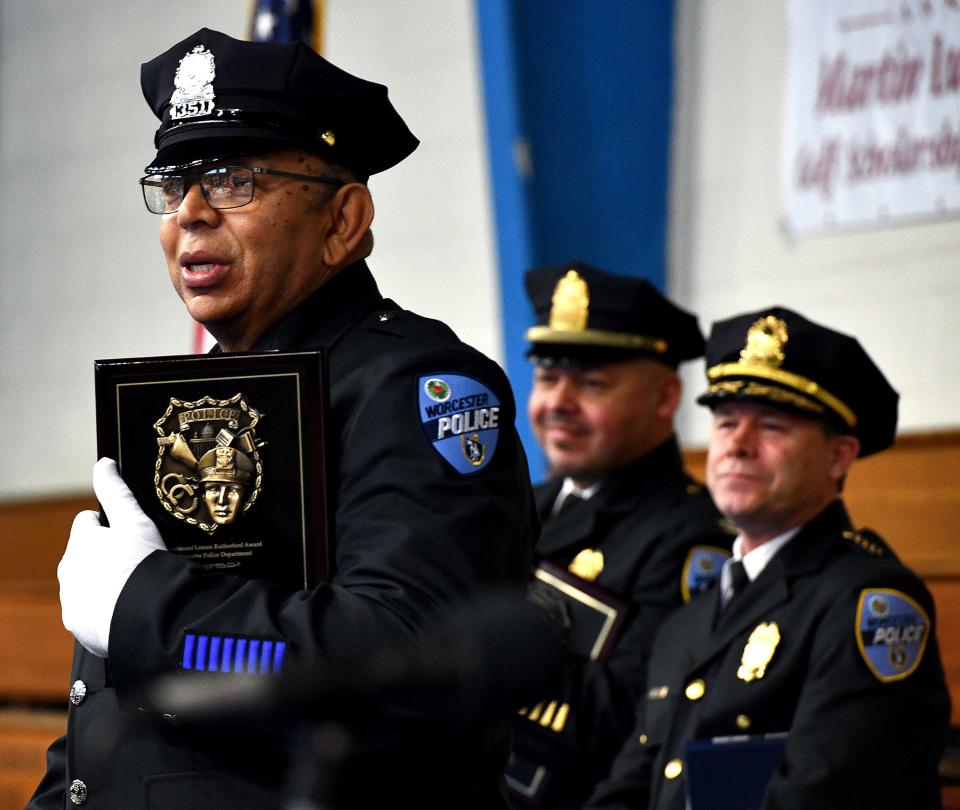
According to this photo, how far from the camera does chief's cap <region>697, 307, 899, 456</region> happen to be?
276cm

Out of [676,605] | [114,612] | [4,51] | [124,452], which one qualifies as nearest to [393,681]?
[114,612]

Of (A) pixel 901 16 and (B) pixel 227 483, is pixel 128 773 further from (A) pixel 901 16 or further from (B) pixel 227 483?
(A) pixel 901 16

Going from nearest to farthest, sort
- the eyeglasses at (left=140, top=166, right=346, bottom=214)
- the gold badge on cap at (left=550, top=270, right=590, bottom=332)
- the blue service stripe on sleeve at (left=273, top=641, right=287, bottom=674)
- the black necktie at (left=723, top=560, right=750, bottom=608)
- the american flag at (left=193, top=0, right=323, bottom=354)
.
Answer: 1. the blue service stripe on sleeve at (left=273, top=641, right=287, bottom=674)
2. the eyeglasses at (left=140, top=166, right=346, bottom=214)
3. the black necktie at (left=723, top=560, right=750, bottom=608)
4. the gold badge on cap at (left=550, top=270, right=590, bottom=332)
5. the american flag at (left=193, top=0, right=323, bottom=354)

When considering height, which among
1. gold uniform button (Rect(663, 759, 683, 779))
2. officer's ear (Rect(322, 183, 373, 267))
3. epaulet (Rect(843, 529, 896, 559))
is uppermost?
officer's ear (Rect(322, 183, 373, 267))

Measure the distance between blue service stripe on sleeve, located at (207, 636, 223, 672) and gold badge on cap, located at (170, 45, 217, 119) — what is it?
49cm

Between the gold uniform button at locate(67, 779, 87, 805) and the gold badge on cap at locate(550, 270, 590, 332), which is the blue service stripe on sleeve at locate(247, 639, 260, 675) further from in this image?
the gold badge on cap at locate(550, 270, 590, 332)

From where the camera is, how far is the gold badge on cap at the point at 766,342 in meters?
2.78

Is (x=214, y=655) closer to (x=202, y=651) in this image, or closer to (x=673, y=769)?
(x=202, y=651)

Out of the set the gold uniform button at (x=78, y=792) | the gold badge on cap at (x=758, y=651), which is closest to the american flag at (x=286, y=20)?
the gold badge on cap at (x=758, y=651)

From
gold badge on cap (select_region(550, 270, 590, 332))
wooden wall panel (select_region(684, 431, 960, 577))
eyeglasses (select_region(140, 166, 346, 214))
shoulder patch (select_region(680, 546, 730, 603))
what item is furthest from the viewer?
wooden wall panel (select_region(684, 431, 960, 577))

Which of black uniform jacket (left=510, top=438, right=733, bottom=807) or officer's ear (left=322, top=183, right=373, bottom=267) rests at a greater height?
officer's ear (left=322, top=183, right=373, bottom=267)

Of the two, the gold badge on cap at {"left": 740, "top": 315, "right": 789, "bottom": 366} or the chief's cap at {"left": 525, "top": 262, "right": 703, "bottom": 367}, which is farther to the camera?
the chief's cap at {"left": 525, "top": 262, "right": 703, "bottom": 367}

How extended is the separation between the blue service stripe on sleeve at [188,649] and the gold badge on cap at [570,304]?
2.14 metres

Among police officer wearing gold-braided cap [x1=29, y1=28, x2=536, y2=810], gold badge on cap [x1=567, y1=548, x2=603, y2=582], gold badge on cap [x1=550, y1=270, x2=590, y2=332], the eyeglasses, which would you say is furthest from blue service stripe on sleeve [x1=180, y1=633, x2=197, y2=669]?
gold badge on cap [x1=550, y1=270, x2=590, y2=332]
